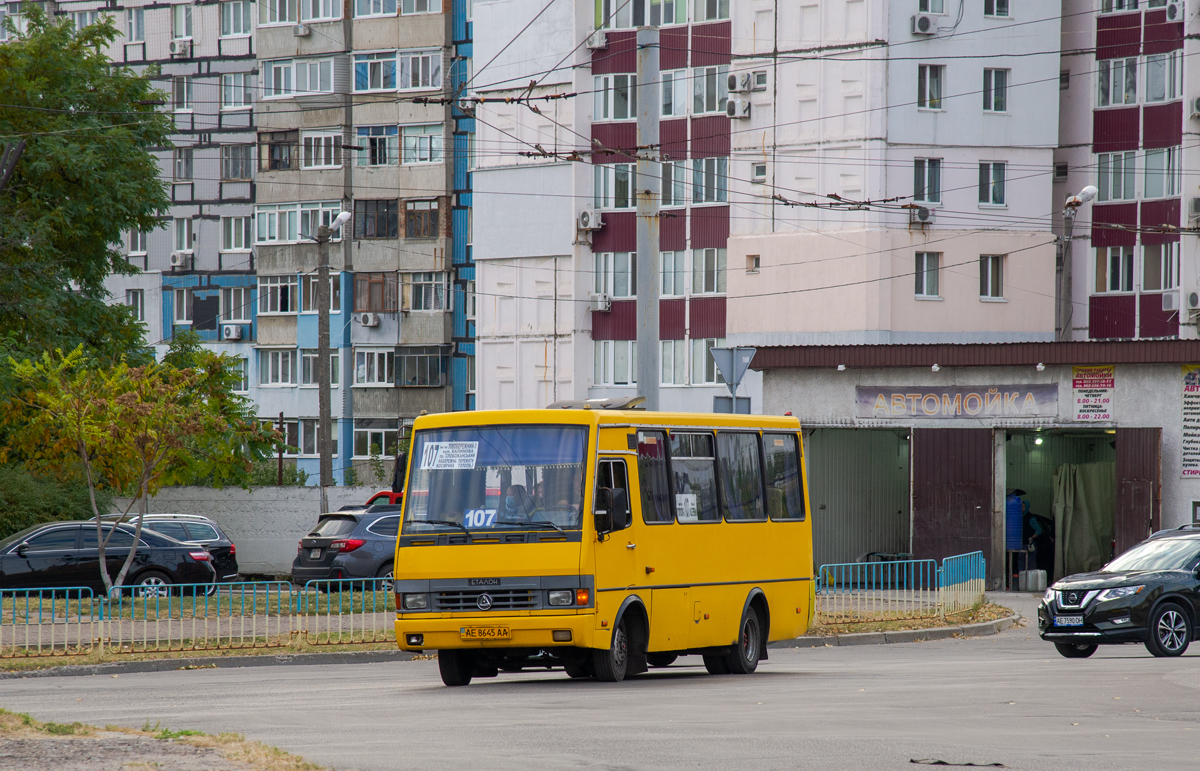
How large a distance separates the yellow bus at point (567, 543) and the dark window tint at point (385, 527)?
12735 millimetres

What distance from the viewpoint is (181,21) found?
7250cm

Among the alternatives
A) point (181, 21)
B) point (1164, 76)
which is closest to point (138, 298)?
Result: point (181, 21)

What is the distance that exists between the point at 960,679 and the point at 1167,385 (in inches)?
687

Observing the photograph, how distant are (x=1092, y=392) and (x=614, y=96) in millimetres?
29412

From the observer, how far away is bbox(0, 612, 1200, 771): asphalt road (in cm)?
1021

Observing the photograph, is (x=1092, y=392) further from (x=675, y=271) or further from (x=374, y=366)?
(x=374, y=366)

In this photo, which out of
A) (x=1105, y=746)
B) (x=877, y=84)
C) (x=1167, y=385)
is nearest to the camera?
(x=1105, y=746)

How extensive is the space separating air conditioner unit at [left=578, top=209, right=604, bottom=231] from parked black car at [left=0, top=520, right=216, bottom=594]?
103ft

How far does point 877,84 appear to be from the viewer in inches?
2034

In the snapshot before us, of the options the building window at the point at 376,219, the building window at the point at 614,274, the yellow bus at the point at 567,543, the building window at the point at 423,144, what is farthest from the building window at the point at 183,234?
the yellow bus at the point at 567,543

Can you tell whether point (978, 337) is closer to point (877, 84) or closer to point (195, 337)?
point (877, 84)

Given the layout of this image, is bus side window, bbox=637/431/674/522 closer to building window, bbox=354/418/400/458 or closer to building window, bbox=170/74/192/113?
building window, bbox=354/418/400/458

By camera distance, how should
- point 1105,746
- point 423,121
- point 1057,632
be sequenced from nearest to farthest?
point 1105,746 → point 1057,632 → point 423,121

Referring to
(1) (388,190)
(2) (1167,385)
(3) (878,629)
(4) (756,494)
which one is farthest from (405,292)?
(4) (756,494)
